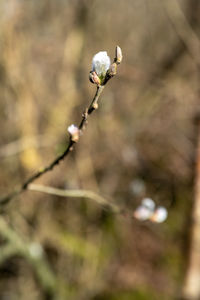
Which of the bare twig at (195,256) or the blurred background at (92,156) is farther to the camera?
the blurred background at (92,156)

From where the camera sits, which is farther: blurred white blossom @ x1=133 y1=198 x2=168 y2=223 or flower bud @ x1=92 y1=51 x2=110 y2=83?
blurred white blossom @ x1=133 y1=198 x2=168 y2=223

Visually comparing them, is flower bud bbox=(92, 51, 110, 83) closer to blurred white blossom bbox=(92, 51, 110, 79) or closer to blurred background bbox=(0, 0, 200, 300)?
blurred white blossom bbox=(92, 51, 110, 79)

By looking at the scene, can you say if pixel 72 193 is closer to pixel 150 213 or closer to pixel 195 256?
pixel 150 213

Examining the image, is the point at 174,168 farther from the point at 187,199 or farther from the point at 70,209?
the point at 70,209

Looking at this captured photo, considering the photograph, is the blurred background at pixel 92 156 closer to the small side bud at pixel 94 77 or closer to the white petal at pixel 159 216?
the white petal at pixel 159 216

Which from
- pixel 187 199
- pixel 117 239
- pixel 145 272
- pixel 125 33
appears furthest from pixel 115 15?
pixel 145 272

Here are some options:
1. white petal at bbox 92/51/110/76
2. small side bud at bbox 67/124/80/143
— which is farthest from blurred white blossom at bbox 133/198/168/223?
white petal at bbox 92/51/110/76

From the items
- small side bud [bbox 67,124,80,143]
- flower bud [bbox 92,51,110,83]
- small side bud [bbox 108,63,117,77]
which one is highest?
flower bud [bbox 92,51,110,83]

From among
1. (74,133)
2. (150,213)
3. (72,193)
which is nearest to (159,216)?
(150,213)

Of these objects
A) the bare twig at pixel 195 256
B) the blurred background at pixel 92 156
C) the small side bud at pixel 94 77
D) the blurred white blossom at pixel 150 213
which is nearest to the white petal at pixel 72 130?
the small side bud at pixel 94 77
